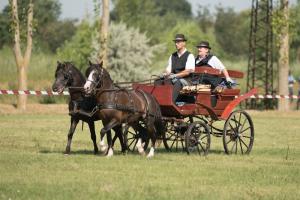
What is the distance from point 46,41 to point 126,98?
70826mm

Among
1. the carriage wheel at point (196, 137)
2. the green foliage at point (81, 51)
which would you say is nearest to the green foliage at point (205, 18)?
the green foliage at point (81, 51)

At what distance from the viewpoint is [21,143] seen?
21.1m

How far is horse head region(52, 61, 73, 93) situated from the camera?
17.4 m

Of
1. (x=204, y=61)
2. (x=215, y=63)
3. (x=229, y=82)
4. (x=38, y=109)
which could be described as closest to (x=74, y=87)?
(x=204, y=61)

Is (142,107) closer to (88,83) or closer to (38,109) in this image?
(88,83)

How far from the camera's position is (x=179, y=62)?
1853cm

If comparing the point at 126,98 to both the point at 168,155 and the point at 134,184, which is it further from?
the point at 134,184

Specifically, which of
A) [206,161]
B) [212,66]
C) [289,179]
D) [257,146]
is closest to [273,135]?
[257,146]

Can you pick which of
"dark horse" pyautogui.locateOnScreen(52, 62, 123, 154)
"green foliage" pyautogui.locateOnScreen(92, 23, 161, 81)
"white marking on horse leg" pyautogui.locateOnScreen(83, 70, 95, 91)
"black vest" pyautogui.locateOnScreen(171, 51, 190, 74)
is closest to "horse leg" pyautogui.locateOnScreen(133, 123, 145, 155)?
"dark horse" pyautogui.locateOnScreen(52, 62, 123, 154)

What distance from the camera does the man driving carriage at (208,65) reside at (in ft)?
61.5

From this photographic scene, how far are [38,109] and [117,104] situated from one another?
21635mm

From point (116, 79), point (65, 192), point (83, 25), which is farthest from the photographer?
point (83, 25)

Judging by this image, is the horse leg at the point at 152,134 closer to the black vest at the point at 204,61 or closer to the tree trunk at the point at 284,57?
the black vest at the point at 204,61

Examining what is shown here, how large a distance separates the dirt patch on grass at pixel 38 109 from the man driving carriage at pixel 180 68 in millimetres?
18904
